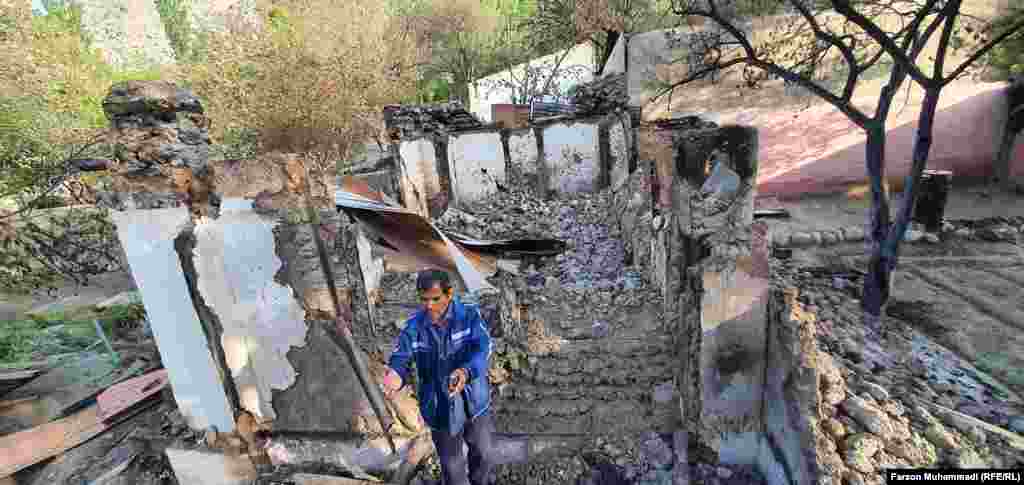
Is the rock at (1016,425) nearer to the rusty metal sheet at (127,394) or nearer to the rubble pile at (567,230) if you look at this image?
the rubble pile at (567,230)

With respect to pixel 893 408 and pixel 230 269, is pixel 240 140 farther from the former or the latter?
pixel 893 408

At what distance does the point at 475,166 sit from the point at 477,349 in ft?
30.3

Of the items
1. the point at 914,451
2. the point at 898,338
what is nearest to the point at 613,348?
the point at 914,451

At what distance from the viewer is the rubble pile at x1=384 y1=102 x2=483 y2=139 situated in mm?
11062

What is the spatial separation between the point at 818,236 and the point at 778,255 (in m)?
1.43

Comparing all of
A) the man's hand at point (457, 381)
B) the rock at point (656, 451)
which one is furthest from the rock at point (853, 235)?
the man's hand at point (457, 381)

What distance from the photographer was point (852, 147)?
408 inches

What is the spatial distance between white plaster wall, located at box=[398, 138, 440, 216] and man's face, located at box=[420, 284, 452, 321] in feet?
25.3

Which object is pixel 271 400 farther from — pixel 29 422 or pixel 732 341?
pixel 29 422

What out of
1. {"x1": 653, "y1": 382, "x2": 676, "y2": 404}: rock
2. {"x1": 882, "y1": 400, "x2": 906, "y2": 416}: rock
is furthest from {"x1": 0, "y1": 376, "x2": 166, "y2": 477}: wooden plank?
{"x1": 882, "y1": 400, "x2": 906, "y2": 416}: rock

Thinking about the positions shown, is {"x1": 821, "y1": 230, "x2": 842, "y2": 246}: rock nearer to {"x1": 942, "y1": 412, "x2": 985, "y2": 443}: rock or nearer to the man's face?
{"x1": 942, "y1": 412, "x2": 985, "y2": 443}: rock

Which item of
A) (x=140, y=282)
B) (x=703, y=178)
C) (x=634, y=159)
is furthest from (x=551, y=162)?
(x=140, y=282)

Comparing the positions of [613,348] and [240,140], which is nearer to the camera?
[613,348]

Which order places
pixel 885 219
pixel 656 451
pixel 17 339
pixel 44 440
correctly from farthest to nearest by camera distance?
pixel 17 339
pixel 885 219
pixel 44 440
pixel 656 451
